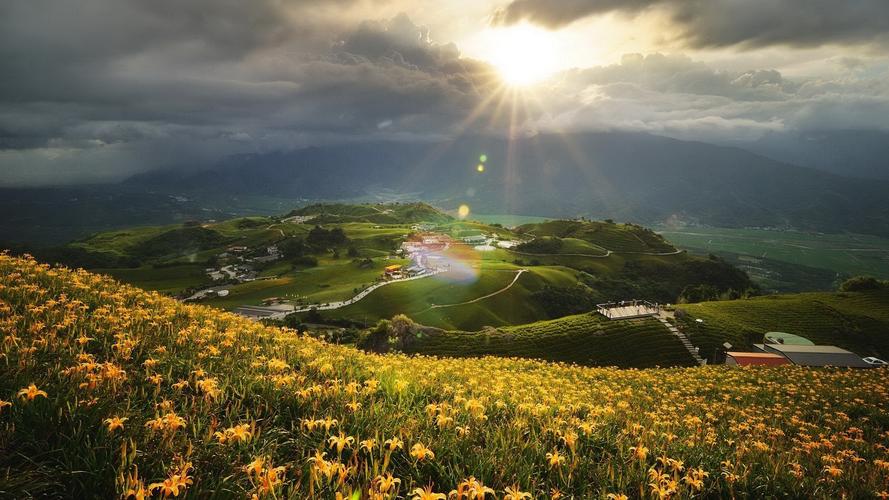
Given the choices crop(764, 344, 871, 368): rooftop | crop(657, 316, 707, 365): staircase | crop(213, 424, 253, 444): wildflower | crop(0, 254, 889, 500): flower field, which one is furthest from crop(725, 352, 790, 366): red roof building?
crop(213, 424, 253, 444): wildflower

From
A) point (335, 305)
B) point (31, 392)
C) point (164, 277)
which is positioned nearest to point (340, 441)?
point (31, 392)

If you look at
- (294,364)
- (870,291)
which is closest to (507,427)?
(294,364)

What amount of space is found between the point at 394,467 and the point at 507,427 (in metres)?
2.49

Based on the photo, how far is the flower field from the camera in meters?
3.89

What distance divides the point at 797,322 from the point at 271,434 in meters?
99.4

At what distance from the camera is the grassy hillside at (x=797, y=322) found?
208 ft

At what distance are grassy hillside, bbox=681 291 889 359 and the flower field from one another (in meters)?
62.8

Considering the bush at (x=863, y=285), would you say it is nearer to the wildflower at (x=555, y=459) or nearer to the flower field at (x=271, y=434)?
the flower field at (x=271, y=434)

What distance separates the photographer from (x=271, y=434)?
523 cm

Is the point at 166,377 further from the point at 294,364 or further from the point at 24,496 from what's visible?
the point at 24,496

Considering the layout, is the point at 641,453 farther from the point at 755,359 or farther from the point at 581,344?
the point at 755,359

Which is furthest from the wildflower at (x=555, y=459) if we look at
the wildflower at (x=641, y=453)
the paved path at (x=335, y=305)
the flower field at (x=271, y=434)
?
the paved path at (x=335, y=305)

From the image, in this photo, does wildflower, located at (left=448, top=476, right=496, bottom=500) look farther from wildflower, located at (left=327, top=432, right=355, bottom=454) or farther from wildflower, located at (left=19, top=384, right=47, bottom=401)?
wildflower, located at (left=19, top=384, right=47, bottom=401)

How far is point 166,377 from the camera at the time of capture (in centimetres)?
637
